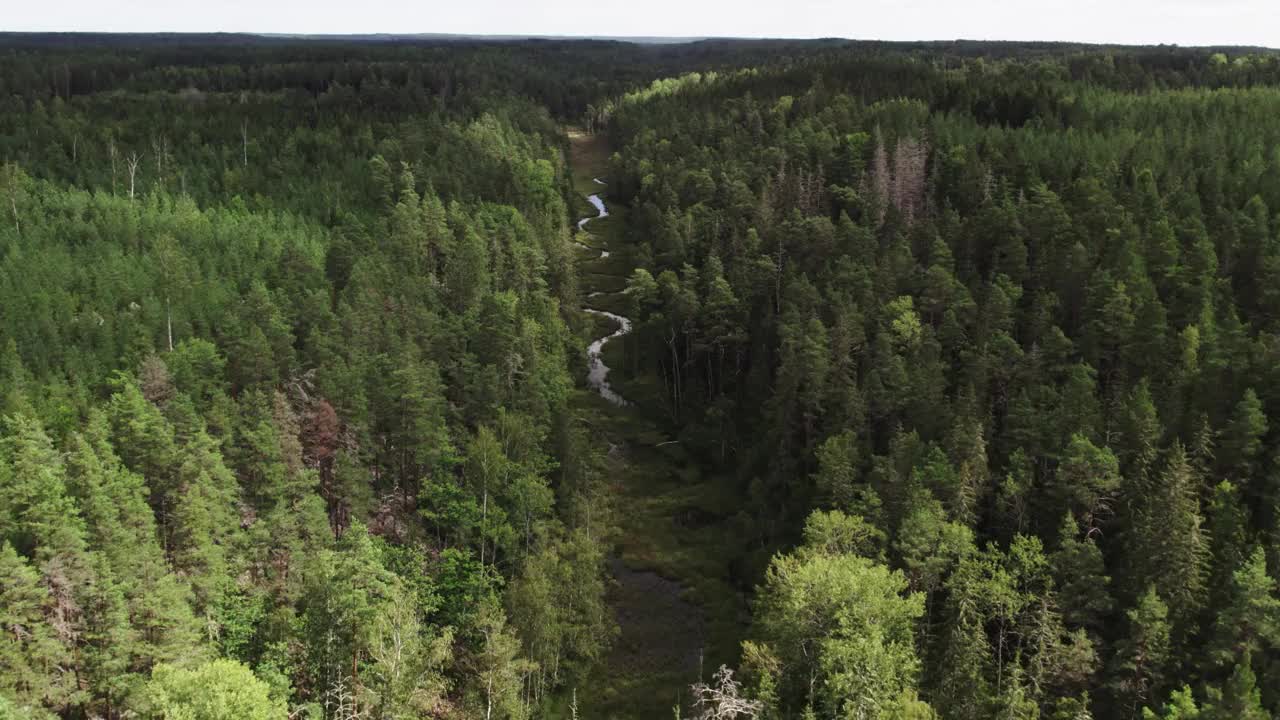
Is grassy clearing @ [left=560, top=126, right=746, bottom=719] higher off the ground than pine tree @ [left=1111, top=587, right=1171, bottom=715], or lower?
lower

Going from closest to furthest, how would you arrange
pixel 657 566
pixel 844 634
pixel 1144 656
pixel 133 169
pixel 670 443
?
pixel 844 634, pixel 1144 656, pixel 657 566, pixel 670 443, pixel 133 169

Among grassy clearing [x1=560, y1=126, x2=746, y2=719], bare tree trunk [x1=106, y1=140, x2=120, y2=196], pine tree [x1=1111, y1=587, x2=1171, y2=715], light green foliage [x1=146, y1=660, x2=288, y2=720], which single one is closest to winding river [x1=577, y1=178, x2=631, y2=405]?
grassy clearing [x1=560, y1=126, x2=746, y2=719]

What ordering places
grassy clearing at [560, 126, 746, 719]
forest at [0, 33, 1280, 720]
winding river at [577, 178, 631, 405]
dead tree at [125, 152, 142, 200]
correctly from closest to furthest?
forest at [0, 33, 1280, 720]
grassy clearing at [560, 126, 746, 719]
winding river at [577, 178, 631, 405]
dead tree at [125, 152, 142, 200]

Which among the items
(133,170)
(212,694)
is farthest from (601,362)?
(212,694)

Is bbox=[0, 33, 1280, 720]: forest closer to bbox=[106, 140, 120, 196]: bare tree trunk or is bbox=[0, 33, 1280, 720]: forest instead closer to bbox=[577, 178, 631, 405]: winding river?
bbox=[577, 178, 631, 405]: winding river

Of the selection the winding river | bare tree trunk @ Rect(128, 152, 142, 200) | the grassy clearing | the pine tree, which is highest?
bare tree trunk @ Rect(128, 152, 142, 200)

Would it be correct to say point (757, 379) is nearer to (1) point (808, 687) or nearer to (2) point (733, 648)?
(2) point (733, 648)

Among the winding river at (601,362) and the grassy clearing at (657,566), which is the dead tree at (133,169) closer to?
the winding river at (601,362)

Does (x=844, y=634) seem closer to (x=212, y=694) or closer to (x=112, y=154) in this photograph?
(x=212, y=694)
